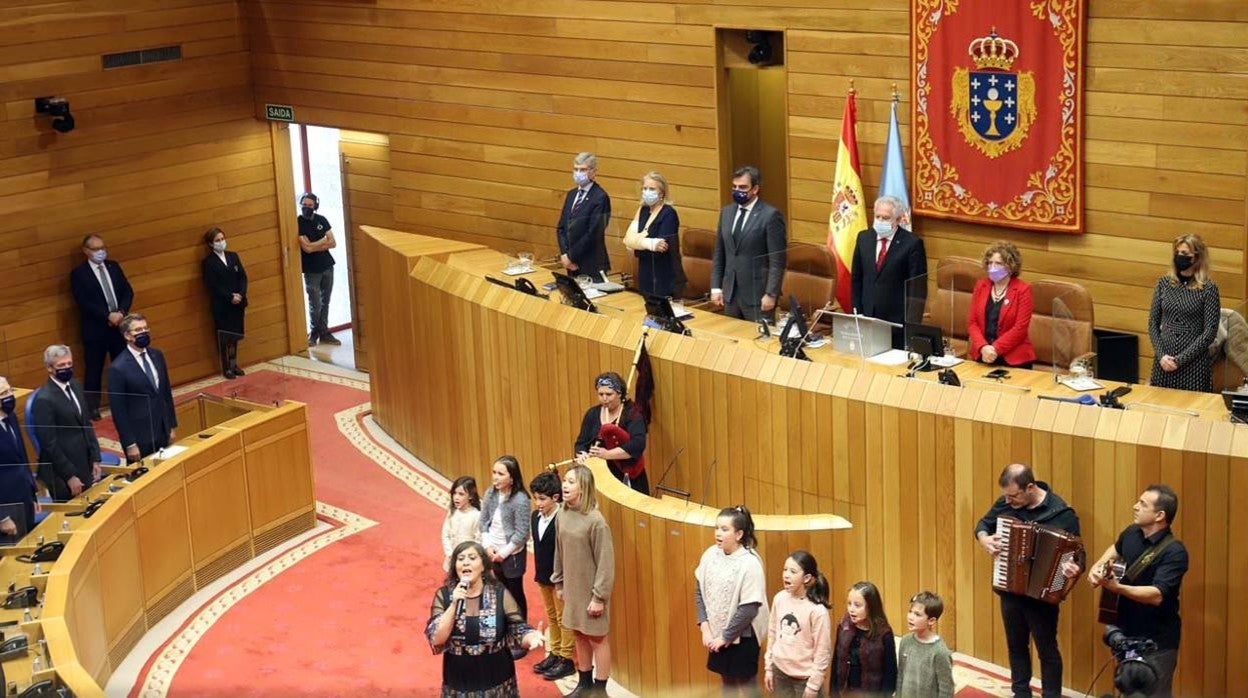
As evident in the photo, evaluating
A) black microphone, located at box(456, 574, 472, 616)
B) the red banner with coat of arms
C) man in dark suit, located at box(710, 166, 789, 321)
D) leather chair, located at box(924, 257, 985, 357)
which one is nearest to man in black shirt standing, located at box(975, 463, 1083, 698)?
leather chair, located at box(924, 257, 985, 357)

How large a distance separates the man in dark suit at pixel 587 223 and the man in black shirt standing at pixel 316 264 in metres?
4.08

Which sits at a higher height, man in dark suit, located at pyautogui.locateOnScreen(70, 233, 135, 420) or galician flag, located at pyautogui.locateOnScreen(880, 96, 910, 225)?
galician flag, located at pyautogui.locateOnScreen(880, 96, 910, 225)

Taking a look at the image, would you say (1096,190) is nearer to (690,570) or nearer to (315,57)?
(690,570)

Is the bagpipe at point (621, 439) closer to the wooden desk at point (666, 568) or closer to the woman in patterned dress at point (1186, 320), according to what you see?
the wooden desk at point (666, 568)

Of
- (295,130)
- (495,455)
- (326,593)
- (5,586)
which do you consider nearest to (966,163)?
(495,455)

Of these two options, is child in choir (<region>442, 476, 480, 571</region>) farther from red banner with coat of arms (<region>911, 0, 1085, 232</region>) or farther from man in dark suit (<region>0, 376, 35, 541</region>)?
red banner with coat of arms (<region>911, 0, 1085, 232</region>)

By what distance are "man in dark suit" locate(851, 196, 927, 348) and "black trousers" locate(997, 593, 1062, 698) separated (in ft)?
7.14

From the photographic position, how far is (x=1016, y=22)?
10188 mm

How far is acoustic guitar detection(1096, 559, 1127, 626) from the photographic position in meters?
7.23

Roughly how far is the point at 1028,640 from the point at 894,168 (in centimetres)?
390

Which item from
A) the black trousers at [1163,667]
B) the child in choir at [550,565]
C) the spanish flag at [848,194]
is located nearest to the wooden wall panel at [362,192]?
the spanish flag at [848,194]

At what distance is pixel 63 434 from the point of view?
9734 millimetres

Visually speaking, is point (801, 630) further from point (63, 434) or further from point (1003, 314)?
point (63, 434)

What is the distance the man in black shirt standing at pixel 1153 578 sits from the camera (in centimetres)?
714
